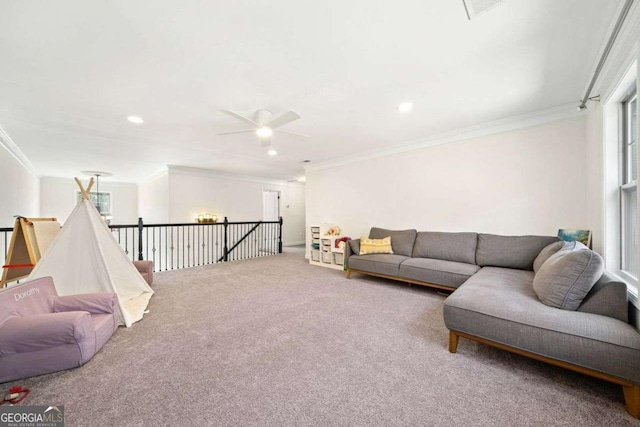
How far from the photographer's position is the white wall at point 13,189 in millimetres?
3930

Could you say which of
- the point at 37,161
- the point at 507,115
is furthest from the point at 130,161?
the point at 507,115

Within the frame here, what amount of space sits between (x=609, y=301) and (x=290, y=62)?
3055 millimetres

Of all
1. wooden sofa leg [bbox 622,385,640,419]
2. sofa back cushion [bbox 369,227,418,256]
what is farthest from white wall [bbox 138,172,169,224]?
wooden sofa leg [bbox 622,385,640,419]

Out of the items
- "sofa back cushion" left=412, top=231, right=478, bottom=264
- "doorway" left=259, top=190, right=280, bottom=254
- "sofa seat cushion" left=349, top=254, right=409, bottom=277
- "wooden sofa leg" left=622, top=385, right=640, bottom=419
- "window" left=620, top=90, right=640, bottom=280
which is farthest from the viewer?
"doorway" left=259, top=190, right=280, bottom=254

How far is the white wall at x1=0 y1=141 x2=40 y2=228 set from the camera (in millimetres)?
3930

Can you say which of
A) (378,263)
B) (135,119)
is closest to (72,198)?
(135,119)

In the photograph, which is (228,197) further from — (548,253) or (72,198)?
(548,253)

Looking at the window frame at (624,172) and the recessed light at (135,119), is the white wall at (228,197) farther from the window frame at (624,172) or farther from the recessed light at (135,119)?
the window frame at (624,172)

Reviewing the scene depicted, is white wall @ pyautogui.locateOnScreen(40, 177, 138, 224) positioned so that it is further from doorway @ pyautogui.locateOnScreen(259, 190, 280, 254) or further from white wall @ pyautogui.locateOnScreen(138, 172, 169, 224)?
doorway @ pyautogui.locateOnScreen(259, 190, 280, 254)

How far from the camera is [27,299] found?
1.99m

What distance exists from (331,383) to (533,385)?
139cm

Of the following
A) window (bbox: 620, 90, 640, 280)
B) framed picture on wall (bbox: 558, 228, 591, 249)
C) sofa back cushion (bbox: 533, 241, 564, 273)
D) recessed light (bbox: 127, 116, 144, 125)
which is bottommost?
sofa back cushion (bbox: 533, 241, 564, 273)

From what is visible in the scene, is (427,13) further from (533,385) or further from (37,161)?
(37,161)

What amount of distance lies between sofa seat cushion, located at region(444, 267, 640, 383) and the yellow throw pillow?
1978 mm
